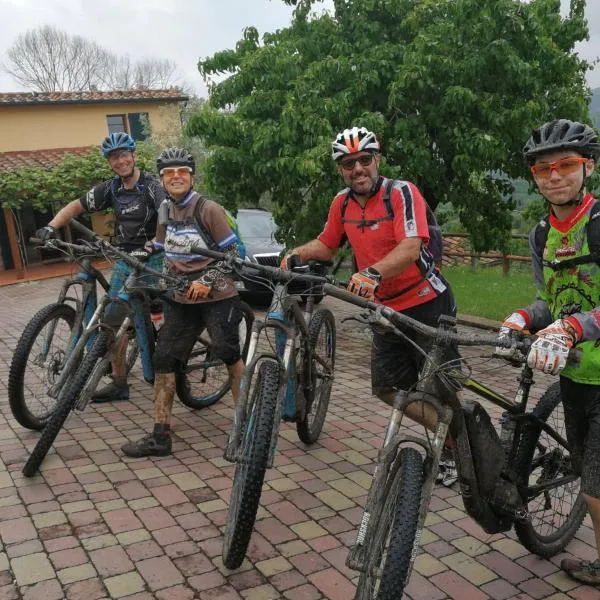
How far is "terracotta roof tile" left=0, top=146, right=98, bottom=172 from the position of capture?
18625 mm

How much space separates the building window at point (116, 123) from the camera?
2397cm

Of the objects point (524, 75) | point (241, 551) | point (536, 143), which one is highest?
point (524, 75)

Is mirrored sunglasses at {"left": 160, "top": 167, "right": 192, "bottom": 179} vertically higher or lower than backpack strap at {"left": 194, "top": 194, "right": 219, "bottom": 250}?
higher

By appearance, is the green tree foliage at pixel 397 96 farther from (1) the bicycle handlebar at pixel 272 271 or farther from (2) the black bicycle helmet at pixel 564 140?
(2) the black bicycle helmet at pixel 564 140

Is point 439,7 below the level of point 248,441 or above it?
above

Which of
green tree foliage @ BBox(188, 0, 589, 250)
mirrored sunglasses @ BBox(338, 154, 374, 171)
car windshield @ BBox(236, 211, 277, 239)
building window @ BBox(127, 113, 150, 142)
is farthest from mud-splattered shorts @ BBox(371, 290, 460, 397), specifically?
building window @ BBox(127, 113, 150, 142)

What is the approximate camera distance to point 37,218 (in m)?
20.6

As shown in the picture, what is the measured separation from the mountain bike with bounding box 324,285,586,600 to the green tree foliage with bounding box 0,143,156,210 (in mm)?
16696

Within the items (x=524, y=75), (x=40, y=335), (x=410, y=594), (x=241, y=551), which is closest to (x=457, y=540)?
(x=410, y=594)

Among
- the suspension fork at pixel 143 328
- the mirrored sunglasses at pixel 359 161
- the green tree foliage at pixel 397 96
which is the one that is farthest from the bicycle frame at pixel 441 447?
the green tree foliage at pixel 397 96

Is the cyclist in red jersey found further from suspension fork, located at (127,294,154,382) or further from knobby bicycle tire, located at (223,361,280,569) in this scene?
suspension fork, located at (127,294,154,382)

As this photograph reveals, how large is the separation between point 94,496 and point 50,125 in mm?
21158

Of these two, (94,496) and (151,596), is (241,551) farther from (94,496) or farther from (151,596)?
(94,496)

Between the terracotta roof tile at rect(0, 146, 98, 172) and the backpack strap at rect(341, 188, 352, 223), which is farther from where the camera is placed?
the terracotta roof tile at rect(0, 146, 98, 172)
